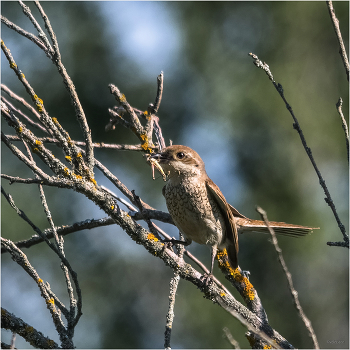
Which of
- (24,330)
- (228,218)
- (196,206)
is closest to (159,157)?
(196,206)

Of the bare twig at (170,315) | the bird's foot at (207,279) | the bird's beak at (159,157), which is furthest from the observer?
the bird's beak at (159,157)

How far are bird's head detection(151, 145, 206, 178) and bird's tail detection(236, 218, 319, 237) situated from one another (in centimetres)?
60

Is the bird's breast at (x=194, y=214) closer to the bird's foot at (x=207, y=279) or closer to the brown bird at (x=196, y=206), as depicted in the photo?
the brown bird at (x=196, y=206)

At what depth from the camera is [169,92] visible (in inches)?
517

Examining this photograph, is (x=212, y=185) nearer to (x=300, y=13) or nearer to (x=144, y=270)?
(x=144, y=270)

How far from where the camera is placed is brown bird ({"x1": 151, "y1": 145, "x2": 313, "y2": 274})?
346cm

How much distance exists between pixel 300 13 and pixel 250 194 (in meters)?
6.09

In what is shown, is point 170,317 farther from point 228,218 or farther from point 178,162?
point 178,162

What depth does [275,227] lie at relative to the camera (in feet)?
12.3

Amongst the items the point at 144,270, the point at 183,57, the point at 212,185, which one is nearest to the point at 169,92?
the point at 183,57

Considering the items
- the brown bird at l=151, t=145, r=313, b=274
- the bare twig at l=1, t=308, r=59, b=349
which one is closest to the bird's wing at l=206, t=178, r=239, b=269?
the brown bird at l=151, t=145, r=313, b=274

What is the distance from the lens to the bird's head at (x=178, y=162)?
11.7 feet

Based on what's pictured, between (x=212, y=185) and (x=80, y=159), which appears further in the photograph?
(x=212, y=185)

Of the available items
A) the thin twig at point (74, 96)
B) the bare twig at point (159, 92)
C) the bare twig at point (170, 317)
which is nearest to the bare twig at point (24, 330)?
the bare twig at point (170, 317)
